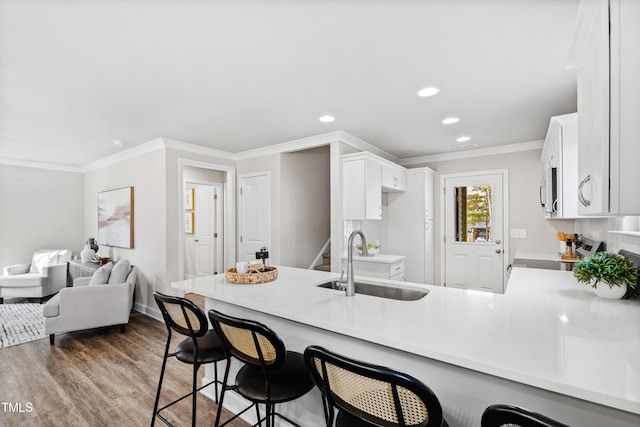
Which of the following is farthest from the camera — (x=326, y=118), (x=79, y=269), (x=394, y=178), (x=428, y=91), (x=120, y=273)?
(x=79, y=269)

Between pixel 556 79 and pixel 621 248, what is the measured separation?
4.29 feet

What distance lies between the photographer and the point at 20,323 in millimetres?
3932

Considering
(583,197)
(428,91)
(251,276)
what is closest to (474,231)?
(428,91)

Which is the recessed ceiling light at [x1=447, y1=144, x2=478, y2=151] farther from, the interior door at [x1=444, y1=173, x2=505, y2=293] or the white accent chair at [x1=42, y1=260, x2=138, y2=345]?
the white accent chair at [x1=42, y1=260, x2=138, y2=345]

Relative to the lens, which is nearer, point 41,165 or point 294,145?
point 294,145

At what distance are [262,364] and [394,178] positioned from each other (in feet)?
11.6

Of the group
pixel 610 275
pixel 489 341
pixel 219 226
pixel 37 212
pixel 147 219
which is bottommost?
pixel 489 341

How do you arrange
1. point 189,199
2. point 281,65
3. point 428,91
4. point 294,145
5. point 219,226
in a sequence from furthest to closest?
point 189,199 < point 219,226 < point 294,145 < point 428,91 < point 281,65

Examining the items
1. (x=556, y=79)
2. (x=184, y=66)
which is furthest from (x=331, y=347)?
(x=556, y=79)

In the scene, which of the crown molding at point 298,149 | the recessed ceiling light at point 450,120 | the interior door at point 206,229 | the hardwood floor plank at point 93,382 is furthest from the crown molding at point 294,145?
the hardwood floor plank at point 93,382

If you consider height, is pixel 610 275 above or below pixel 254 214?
below

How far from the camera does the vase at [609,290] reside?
63.9 inches

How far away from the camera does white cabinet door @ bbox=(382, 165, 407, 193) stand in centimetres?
416

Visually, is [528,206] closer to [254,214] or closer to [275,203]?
[275,203]
